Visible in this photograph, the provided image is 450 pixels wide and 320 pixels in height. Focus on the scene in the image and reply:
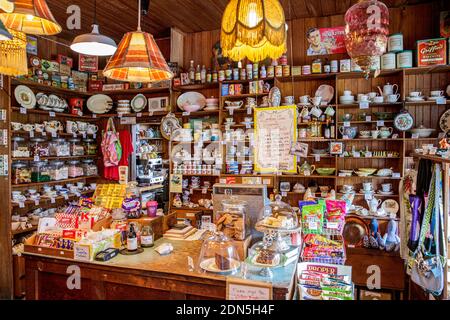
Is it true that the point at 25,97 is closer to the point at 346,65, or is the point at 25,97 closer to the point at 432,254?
the point at 346,65

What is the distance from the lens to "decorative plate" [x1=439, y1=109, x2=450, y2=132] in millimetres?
3754

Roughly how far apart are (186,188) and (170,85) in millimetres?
1538

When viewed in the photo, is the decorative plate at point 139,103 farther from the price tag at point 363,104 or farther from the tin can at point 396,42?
the tin can at point 396,42

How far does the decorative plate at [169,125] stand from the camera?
471 centimetres

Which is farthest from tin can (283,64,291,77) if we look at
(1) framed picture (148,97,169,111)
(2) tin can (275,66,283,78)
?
(1) framed picture (148,97,169,111)

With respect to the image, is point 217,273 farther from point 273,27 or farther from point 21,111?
point 21,111

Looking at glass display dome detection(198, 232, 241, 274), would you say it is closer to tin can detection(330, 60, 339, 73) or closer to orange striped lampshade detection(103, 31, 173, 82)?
orange striped lampshade detection(103, 31, 173, 82)

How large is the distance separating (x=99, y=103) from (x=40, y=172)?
4.90 feet

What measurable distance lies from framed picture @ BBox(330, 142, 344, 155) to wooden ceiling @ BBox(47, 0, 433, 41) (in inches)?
68.2

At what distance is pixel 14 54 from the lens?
208 cm

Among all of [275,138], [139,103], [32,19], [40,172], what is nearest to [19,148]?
[40,172]

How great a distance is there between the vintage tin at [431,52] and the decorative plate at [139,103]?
3767 millimetres

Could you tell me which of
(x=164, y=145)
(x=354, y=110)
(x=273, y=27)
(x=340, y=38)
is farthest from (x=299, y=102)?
(x=273, y=27)
